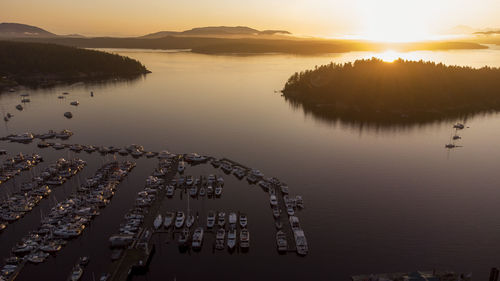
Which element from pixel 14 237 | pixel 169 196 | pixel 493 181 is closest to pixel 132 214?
pixel 169 196

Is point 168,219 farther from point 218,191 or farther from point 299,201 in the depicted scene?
point 299,201

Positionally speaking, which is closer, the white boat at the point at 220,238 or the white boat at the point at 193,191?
the white boat at the point at 220,238

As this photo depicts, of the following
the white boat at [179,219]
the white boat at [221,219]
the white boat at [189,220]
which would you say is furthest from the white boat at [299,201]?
the white boat at [179,219]

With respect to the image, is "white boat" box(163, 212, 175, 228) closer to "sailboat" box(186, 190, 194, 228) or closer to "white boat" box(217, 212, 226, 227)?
"sailboat" box(186, 190, 194, 228)

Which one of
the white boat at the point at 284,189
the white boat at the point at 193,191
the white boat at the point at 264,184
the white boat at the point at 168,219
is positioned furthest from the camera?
the white boat at the point at 264,184

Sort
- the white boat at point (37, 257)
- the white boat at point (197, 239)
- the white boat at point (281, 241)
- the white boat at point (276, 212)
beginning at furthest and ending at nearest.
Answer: the white boat at point (276, 212), the white boat at point (197, 239), the white boat at point (281, 241), the white boat at point (37, 257)

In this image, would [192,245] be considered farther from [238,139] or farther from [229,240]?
Result: [238,139]

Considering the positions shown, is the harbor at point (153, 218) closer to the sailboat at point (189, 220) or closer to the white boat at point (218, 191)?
the sailboat at point (189, 220)
